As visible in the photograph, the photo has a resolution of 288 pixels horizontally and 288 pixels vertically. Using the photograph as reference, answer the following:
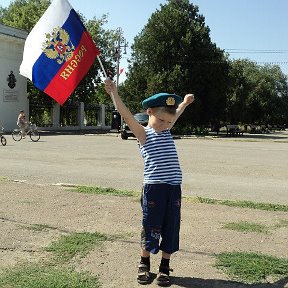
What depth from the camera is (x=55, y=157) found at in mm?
15672

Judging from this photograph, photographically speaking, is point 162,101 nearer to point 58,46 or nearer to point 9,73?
point 58,46

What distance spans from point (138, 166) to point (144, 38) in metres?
32.7

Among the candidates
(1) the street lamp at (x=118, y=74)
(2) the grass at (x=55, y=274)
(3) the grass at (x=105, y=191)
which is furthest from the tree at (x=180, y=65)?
(2) the grass at (x=55, y=274)

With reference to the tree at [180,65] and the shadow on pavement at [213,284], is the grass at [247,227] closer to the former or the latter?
the shadow on pavement at [213,284]

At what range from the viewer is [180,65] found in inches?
1622

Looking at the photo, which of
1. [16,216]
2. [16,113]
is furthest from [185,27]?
[16,216]

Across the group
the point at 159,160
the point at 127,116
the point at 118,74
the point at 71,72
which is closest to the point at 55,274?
the point at 159,160

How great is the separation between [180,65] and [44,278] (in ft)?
125

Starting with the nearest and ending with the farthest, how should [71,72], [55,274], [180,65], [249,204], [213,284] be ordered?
1. [213,284]
2. [55,274]
3. [71,72]
4. [249,204]
5. [180,65]

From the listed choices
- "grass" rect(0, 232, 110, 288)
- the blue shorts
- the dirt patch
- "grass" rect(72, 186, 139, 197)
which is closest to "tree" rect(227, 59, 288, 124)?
"grass" rect(72, 186, 139, 197)

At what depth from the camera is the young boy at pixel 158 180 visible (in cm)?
414

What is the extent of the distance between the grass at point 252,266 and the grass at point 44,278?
1299mm

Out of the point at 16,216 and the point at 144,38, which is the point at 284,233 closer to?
the point at 16,216

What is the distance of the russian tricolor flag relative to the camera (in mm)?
5328
